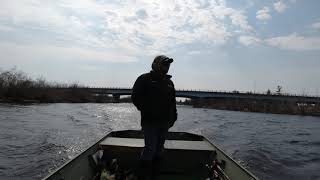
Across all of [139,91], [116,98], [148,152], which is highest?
[139,91]

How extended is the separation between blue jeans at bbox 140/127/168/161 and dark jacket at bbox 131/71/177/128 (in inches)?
4.4

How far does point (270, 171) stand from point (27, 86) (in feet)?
204

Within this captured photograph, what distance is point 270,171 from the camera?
16578mm

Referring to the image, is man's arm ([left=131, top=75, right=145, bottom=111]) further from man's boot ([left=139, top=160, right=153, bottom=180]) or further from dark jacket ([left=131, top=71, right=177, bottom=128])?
man's boot ([left=139, top=160, right=153, bottom=180])

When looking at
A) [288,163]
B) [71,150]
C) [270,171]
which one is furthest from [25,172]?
[288,163]

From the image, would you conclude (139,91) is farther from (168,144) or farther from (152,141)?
(168,144)

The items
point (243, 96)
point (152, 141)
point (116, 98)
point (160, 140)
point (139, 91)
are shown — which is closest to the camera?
point (139, 91)

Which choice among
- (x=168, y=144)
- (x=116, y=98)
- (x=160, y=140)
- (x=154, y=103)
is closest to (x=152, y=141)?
(x=160, y=140)

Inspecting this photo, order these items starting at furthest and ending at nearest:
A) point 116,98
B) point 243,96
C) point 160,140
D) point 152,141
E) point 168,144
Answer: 1. point 116,98
2. point 243,96
3. point 168,144
4. point 160,140
5. point 152,141

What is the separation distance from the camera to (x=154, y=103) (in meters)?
6.50

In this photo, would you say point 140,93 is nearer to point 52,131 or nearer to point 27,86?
point 52,131

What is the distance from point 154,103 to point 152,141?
2.30 ft

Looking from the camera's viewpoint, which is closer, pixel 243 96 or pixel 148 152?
pixel 148 152

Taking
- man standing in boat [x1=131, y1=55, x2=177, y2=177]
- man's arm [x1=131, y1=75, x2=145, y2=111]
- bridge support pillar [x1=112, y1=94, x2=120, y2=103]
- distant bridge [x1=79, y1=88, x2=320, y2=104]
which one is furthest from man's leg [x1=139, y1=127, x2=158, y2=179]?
bridge support pillar [x1=112, y1=94, x2=120, y2=103]
